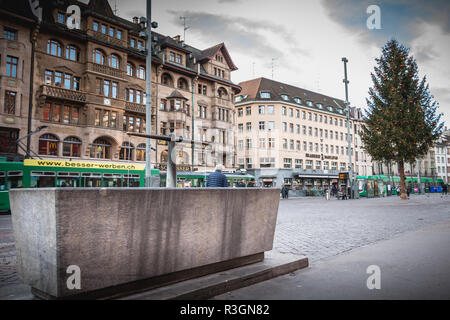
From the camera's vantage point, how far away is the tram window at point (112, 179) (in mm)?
22531

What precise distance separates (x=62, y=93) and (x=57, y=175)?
40.8ft

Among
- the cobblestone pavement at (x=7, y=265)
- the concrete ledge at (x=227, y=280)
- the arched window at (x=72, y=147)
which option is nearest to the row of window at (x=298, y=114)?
the arched window at (x=72, y=147)

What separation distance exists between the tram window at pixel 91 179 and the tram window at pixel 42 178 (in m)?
1.71

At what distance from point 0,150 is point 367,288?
29.6 m

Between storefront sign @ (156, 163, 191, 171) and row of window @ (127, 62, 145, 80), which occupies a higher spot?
row of window @ (127, 62, 145, 80)

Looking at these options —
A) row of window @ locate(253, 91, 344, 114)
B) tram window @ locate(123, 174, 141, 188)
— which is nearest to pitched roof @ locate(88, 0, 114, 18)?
tram window @ locate(123, 174, 141, 188)

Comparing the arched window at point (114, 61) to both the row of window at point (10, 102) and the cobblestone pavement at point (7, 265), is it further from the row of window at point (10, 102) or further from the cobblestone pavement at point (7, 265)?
the cobblestone pavement at point (7, 265)

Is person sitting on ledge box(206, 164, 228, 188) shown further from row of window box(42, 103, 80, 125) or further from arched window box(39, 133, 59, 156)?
row of window box(42, 103, 80, 125)

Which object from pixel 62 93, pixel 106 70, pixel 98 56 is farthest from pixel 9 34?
pixel 106 70

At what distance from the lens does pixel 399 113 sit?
28891mm

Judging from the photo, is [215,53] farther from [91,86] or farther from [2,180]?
[2,180]

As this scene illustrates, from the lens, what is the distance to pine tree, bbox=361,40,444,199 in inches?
1129

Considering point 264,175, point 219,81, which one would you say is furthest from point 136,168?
point 264,175

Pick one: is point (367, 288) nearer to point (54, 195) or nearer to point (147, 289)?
point (147, 289)
